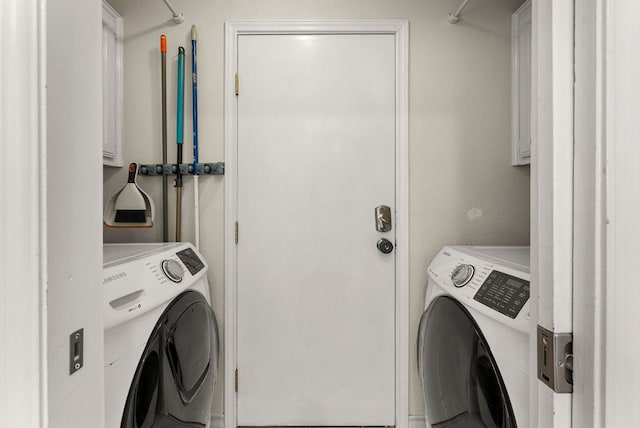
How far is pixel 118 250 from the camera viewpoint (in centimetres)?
127

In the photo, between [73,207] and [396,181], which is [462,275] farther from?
[73,207]

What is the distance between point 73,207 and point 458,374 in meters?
1.07

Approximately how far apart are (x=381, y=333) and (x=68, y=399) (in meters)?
1.44

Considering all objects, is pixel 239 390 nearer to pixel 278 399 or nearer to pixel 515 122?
pixel 278 399

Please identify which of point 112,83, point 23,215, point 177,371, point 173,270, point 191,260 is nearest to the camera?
point 23,215

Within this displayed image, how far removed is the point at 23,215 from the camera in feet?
1.24

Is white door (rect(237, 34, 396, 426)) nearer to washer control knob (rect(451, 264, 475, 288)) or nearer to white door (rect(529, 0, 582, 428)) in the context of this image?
washer control knob (rect(451, 264, 475, 288))

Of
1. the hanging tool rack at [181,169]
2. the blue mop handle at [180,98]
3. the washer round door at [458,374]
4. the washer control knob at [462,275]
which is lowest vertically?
the washer round door at [458,374]

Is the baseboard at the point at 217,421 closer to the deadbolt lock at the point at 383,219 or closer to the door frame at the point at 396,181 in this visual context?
the door frame at the point at 396,181

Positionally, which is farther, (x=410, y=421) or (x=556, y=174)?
(x=410, y=421)

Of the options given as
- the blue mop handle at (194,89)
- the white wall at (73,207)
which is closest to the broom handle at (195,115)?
the blue mop handle at (194,89)

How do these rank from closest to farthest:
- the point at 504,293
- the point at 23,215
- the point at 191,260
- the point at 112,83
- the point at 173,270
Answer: the point at 23,215 → the point at 504,293 → the point at 173,270 → the point at 191,260 → the point at 112,83

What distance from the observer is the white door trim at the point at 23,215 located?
0.37 m

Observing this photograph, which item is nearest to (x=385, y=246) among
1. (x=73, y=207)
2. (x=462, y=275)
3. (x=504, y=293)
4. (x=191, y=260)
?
(x=462, y=275)
